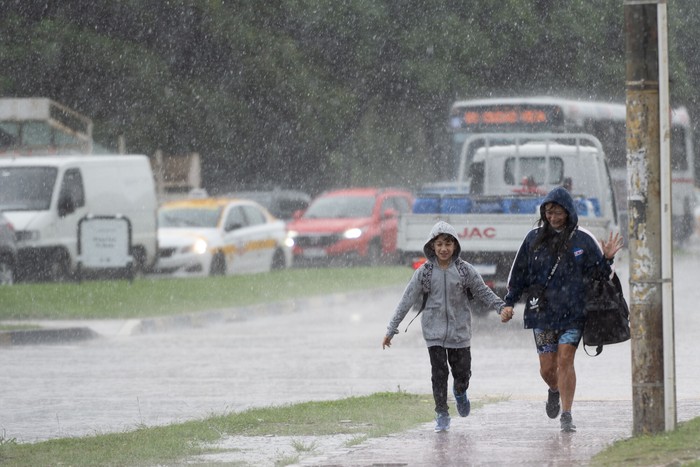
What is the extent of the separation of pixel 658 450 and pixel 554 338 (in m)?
1.64

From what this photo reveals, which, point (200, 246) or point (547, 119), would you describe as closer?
point (200, 246)

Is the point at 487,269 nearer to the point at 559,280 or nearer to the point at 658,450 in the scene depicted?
the point at 559,280

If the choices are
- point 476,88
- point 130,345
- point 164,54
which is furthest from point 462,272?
point 476,88

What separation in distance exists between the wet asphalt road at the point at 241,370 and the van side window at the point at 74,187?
20.2 ft

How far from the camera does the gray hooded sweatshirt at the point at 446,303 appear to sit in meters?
9.45

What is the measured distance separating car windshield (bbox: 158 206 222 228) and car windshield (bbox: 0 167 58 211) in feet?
11.4

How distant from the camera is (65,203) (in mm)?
26219

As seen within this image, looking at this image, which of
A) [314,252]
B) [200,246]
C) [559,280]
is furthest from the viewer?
[314,252]

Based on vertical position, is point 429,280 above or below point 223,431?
above

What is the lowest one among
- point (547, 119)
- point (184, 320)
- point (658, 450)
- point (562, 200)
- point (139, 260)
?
point (184, 320)

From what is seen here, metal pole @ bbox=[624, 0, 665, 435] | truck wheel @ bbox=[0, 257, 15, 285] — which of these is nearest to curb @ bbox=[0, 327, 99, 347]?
truck wheel @ bbox=[0, 257, 15, 285]

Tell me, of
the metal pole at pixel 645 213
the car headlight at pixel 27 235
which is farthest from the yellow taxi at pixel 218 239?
the metal pole at pixel 645 213

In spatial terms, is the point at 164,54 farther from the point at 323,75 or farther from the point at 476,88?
the point at 476,88

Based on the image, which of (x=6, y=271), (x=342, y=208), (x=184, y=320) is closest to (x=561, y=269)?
(x=184, y=320)
